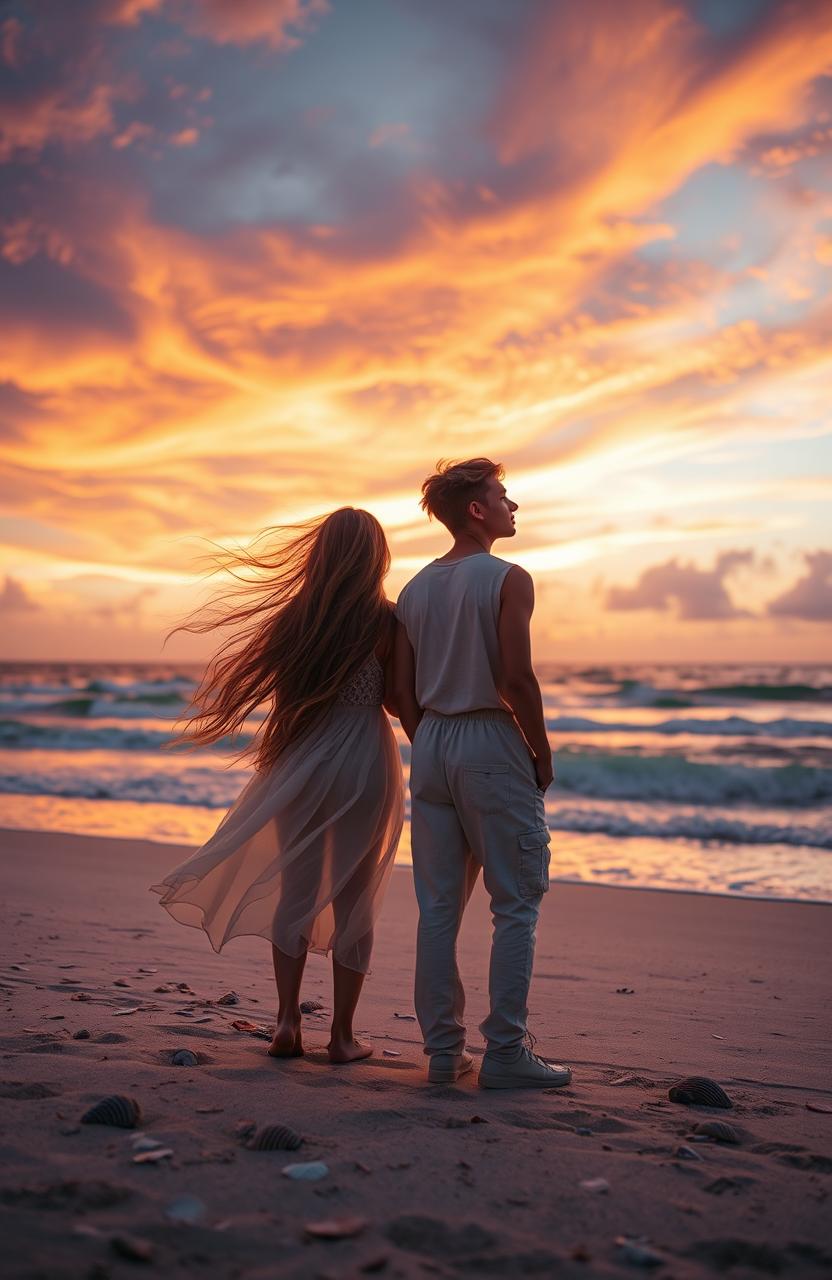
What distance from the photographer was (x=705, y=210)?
29.5 ft

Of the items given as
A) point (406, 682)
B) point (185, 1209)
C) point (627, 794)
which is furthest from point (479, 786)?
point (627, 794)

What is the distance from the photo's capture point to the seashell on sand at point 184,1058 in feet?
10.9

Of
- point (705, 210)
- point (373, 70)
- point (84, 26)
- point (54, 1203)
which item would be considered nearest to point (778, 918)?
point (54, 1203)

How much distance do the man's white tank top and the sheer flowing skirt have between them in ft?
1.33

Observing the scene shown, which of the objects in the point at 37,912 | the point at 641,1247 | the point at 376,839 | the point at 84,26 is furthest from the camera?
the point at 84,26

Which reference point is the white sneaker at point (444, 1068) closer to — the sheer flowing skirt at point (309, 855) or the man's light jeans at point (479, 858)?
the man's light jeans at point (479, 858)

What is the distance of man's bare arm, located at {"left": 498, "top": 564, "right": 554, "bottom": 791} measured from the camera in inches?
129

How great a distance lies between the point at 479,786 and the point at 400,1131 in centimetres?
110

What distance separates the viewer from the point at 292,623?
374cm

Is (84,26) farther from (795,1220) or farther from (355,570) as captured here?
(795,1220)

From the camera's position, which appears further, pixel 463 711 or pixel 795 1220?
pixel 463 711

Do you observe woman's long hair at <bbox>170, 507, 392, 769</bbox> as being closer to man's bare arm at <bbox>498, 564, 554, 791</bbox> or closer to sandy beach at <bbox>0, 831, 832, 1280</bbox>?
man's bare arm at <bbox>498, 564, 554, 791</bbox>

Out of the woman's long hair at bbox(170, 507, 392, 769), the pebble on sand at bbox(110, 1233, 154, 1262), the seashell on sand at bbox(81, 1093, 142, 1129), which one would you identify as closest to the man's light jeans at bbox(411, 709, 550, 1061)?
the woman's long hair at bbox(170, 507, 392, 769)

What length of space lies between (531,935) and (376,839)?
2.32 feet
